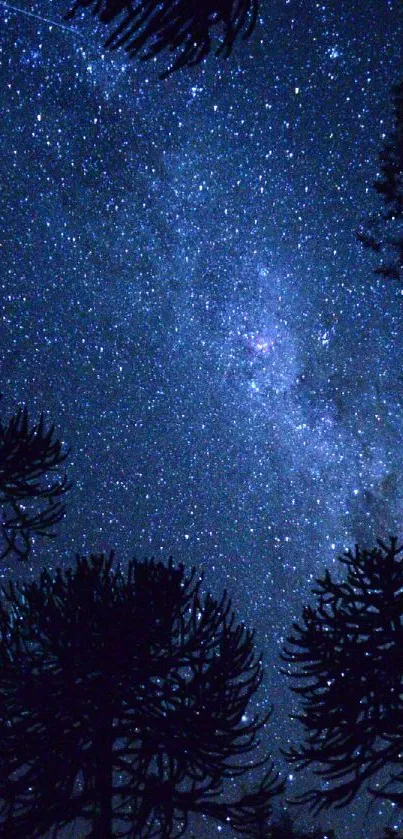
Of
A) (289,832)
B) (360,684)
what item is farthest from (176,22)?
(289,832)

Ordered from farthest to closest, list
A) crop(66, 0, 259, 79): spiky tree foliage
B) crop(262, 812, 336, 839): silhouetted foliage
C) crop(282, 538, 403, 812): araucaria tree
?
crop(262, 812, 336, 839): silhouetted foliage → crop(282, 538, 403, 812): araucaria tree → crop(66, 0, 259, 79): spiky tree foliage

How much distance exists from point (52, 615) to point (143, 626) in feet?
2.58

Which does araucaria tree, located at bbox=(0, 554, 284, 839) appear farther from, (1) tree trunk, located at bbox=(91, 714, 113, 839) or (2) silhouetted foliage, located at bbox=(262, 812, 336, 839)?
(2) silhouetted foliage, located at bbox=(262, 812, 336, 839)

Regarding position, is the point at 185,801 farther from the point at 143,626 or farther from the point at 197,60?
the point at 197,60

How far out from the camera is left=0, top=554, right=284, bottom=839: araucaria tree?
6020 millimetres

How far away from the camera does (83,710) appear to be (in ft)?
20.1

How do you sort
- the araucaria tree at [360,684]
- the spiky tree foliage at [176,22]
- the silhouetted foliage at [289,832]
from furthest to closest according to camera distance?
1. the silhouetted foliage at [289,832]
2. the araucaria tree at [360,684]
3. the spiky tree foliage at [176,22]

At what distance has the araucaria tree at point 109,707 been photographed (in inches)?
237

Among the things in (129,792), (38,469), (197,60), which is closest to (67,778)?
(129,792)

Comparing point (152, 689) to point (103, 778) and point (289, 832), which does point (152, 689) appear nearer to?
point (103, 778)

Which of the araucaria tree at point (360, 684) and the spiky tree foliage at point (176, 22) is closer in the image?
the spiky tree foliage at point (176, 22)

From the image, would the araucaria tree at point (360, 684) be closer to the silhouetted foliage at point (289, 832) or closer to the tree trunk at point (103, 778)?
the tree trunk at point (103, 778)

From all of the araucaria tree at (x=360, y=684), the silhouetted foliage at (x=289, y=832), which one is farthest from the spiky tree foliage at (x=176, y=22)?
the silhouetted foliage at (x=289, y=832)

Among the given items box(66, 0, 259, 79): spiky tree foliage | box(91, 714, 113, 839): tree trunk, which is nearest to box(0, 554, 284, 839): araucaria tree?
box(91, 714, 113, 839): tree trunk
